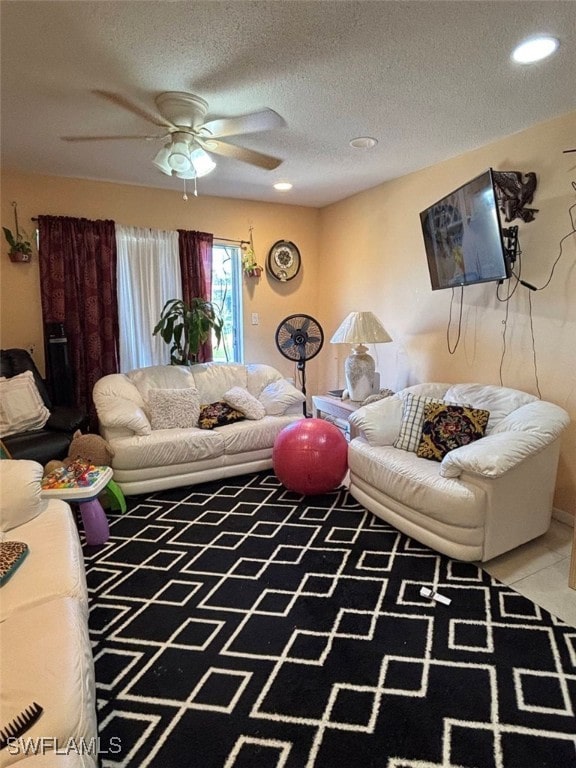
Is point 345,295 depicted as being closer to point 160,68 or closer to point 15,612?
point 160,68

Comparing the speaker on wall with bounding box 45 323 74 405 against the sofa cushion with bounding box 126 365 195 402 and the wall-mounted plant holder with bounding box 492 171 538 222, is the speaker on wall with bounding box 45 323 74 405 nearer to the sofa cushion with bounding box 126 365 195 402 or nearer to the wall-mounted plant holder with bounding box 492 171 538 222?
the sofa cushion with bounding box 126 365 195 402

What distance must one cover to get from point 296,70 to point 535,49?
3.47 ft

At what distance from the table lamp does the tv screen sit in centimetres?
57

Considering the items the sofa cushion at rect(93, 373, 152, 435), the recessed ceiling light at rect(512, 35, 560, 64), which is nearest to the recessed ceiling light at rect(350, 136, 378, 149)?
the recessed ceiling light at rect(512, 35, 560, 64)

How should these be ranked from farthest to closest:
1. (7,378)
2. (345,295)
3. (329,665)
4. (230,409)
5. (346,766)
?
1. (345,295)
2. (230,409)
3. (7,378)
4. (329,665)
5. (346,766)

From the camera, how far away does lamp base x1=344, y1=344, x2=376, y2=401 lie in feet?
12.2

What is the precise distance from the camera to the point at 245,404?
3.71 metres

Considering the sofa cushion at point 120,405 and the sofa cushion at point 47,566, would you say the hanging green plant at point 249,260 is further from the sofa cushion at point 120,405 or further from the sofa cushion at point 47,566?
the sofa cushion at point 47,566

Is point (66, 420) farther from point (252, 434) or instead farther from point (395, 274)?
point (395, 274)

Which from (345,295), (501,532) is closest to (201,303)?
(345,295)

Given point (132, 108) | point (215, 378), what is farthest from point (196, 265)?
point (132, 108)

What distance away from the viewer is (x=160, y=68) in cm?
201

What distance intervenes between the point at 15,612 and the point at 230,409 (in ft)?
7.90

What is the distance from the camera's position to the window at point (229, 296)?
459 centimetres
